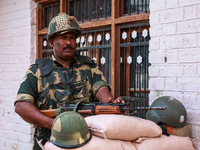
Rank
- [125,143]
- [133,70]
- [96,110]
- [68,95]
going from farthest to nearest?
[133,70], [68,95], [96,110], [125,143]

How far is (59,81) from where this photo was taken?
8.46 feet

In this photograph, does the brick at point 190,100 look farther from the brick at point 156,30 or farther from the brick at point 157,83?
the brick at point 156,30

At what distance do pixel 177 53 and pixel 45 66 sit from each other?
1319 millimetres

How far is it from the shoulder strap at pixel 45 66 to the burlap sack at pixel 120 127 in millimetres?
760

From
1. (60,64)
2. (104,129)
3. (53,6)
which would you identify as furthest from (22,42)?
(104,129)

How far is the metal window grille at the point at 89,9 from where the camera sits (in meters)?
3.51

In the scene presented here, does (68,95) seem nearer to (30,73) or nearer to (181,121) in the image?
(30,73)

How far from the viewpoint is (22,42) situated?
4309 millimetres

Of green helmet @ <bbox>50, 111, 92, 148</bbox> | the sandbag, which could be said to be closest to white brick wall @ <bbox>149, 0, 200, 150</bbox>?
the sandbag

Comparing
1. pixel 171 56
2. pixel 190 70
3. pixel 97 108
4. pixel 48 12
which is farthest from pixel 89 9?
pixel 97 108

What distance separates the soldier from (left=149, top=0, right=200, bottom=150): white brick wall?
0.62m

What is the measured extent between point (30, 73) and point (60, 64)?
1.02ft

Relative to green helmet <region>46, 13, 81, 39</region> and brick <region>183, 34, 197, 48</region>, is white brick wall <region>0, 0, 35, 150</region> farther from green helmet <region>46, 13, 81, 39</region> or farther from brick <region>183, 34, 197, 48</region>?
brick <region>183, 34, 197, 48</region>

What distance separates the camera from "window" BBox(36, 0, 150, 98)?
3146 millimetres
